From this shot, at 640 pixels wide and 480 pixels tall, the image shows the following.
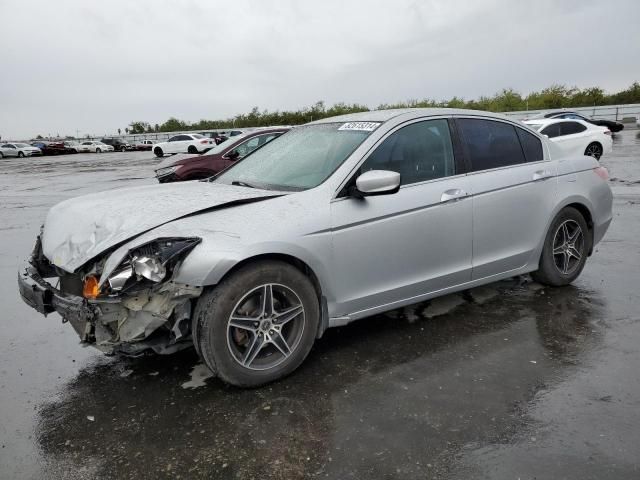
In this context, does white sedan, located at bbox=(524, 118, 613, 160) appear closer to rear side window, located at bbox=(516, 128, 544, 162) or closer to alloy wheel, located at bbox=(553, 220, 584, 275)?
alloy wheel, located at bbox=(553, 220, 584, 275)

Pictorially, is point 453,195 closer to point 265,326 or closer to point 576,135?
point 265,326

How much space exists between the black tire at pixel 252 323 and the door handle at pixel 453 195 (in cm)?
128

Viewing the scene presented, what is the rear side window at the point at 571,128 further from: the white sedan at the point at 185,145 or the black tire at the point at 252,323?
the white sedan at the point at 185,145

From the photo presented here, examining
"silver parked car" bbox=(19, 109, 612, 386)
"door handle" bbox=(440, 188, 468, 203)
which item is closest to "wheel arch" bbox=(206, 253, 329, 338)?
"silver parked car" bbox=(19, 109, 612, 386)

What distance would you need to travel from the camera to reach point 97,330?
3.14 m

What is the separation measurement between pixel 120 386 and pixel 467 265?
2.65 m

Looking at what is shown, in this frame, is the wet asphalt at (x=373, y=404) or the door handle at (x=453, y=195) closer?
the wet asphalt at (x=373, y=404)

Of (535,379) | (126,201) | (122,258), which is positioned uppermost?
(126,201)

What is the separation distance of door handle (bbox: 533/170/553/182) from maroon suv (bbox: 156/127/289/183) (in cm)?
703

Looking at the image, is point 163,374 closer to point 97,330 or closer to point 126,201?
point 97,330

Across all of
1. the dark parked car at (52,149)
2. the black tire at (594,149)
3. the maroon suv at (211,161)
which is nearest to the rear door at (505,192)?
the maroon suv at (211,161)

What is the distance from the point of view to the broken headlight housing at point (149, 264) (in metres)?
3.03

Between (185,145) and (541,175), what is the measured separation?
123 ft

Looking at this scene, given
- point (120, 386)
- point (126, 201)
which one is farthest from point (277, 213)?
point (120, 386)
